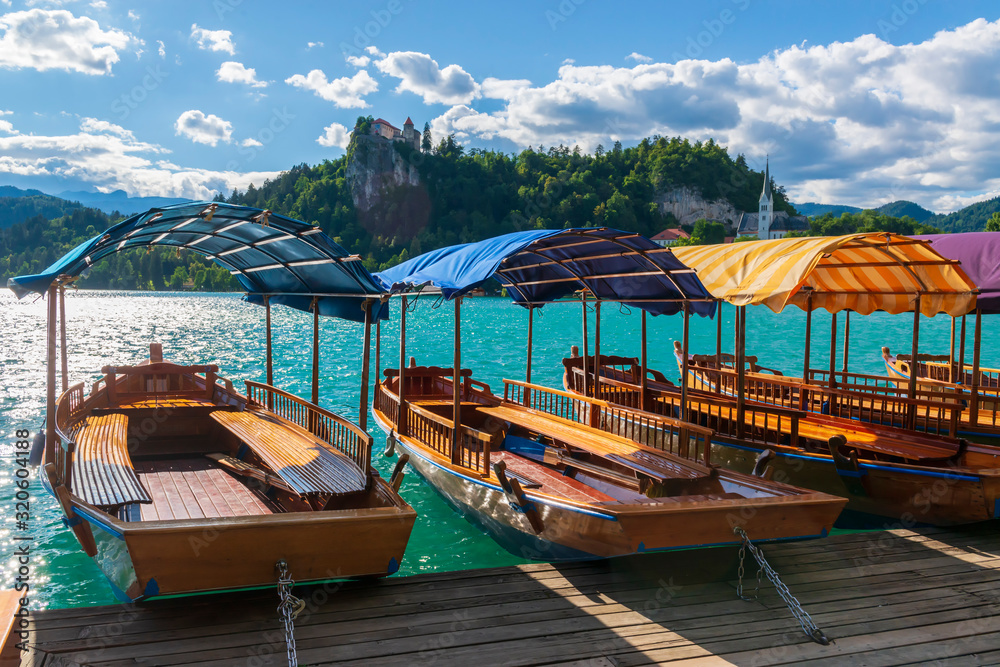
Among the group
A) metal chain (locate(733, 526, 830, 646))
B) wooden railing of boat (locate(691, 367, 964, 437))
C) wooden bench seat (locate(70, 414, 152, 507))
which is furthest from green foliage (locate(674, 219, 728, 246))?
metal chain (locate(733, 526, 830, 646))

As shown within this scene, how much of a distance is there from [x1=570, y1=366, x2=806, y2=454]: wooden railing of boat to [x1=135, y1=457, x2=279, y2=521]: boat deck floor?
5.94 meters

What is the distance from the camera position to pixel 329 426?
349 inches

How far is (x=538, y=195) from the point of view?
132 m

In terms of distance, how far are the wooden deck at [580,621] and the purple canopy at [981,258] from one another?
17.4 feet

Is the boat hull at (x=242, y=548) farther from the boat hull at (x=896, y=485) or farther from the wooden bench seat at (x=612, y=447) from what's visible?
the boat hull at (x=896, y=485)

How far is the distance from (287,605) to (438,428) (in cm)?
471

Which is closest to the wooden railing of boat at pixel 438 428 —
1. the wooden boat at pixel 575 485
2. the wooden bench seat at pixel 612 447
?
the wooden boat at pixel 575 485

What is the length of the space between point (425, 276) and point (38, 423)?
56.8 feet

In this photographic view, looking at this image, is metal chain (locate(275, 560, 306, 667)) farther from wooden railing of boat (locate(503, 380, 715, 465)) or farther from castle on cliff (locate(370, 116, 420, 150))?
castle on cliff (locate(370, 116, 420, 150))

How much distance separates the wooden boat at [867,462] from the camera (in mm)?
→ 7430

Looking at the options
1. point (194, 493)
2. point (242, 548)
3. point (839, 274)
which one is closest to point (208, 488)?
point (194, 493)

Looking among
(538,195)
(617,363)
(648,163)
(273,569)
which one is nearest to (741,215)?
(648,163)

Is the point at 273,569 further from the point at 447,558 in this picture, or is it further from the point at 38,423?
the point at 38,423

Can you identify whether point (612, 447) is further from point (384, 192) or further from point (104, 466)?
point (384, 192)
